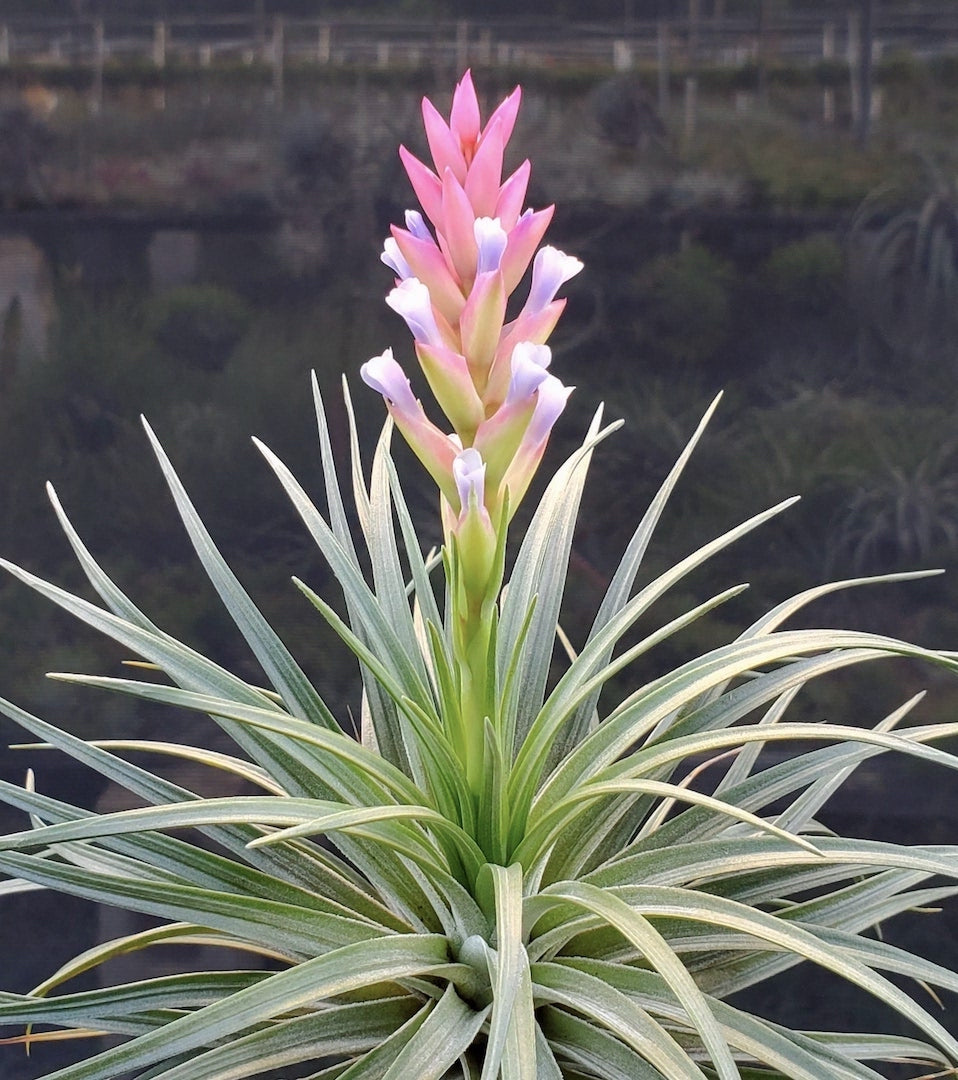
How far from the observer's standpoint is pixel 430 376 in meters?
0.56

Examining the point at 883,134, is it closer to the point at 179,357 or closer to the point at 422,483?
the point at 422,483

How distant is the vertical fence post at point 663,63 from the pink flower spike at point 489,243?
1.24 metres

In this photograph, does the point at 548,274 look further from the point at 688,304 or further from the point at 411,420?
the point at 688,304

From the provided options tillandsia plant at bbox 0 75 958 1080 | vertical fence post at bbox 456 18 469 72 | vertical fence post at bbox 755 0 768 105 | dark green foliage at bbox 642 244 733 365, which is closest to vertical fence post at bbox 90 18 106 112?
vertical fence post at bbox 456 18 469 72

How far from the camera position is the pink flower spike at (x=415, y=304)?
1.77ft

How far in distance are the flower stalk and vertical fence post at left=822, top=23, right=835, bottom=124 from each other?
1228 millimetres

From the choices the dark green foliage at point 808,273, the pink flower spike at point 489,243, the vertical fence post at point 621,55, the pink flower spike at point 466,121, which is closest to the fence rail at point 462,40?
the vertical fence post at point 621,55

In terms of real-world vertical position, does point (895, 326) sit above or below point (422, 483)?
above

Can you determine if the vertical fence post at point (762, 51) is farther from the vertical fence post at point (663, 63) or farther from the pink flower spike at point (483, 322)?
the pink flower spike at point (483, 322)

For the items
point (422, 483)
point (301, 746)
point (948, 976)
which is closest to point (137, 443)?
point (422, 483)

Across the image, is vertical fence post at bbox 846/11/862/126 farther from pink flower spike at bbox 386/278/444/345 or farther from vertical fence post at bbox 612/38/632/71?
pink flower spike at bbox 386/278/444/345

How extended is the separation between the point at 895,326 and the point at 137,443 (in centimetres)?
133

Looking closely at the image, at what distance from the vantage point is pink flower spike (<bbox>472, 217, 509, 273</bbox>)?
541 millimetres

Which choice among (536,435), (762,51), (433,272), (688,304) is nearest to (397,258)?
(433,272)
